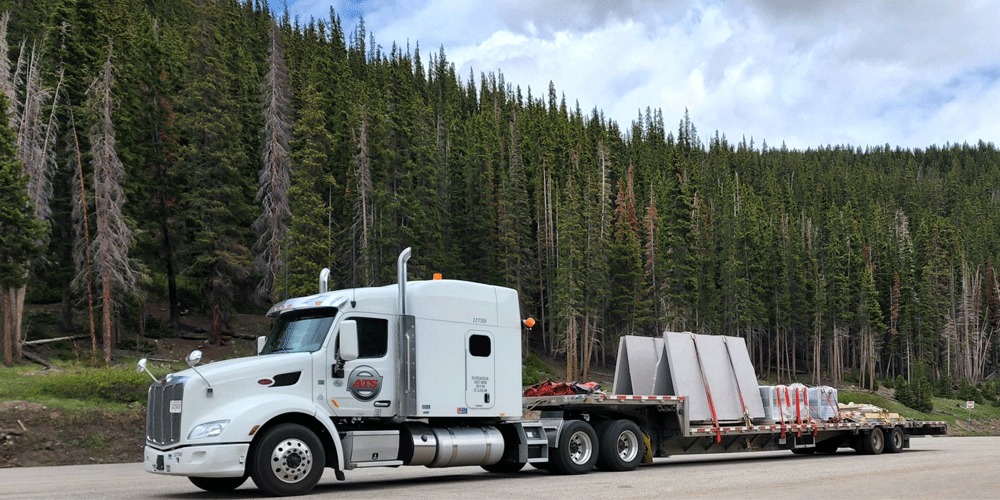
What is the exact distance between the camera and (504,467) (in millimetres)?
15523

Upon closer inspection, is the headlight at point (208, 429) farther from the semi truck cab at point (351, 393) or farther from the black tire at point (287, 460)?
the black tire at point (287, 460)

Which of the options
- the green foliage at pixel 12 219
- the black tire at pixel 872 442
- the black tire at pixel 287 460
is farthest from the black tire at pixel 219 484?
the green foliage at pixel 12 219

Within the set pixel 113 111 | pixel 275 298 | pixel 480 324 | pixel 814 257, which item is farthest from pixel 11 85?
pixel 814 257

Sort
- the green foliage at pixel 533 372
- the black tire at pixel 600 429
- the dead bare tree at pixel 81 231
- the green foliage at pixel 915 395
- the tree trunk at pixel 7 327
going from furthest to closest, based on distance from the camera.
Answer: the green foliage at pixel 915 395 → the green foliage at pixel 533 372 → the dead bare tree at pixel 81 231 → the tree trunk at pixel 7 327 → the black tire at pixel 600 429

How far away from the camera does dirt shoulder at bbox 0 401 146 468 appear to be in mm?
21531

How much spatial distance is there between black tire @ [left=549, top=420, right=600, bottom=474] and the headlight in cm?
673

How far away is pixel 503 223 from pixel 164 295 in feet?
86.2

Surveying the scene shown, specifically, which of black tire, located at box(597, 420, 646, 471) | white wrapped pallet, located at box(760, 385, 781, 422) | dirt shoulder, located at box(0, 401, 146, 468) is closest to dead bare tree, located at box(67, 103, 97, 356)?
dirt shoulder, located at box(0, 401, 146, 468)

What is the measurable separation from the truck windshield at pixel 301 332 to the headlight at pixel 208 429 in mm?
1735

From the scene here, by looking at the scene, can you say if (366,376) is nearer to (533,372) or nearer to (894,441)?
(894,441)

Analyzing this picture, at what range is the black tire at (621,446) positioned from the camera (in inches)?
631

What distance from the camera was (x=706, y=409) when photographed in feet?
57.9

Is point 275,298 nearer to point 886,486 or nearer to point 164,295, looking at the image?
point 164,295

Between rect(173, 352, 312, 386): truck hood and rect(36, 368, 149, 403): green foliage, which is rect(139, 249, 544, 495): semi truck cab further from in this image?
rect(36, 368, 149, 403): green foliage
